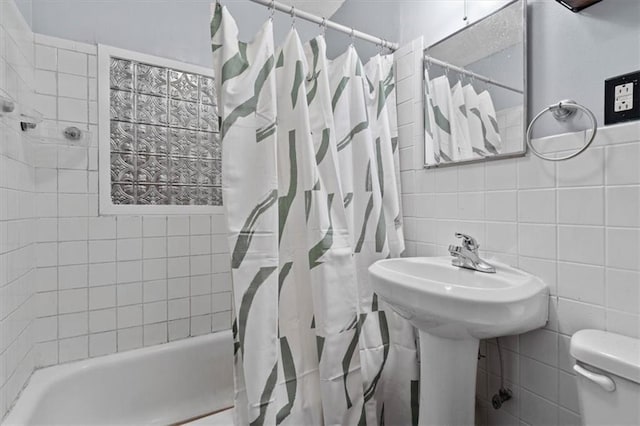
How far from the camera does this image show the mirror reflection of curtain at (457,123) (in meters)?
1.20

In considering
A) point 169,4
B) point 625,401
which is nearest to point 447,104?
point 625,401

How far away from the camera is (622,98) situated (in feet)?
2.84

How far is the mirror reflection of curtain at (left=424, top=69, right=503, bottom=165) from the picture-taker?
120cm

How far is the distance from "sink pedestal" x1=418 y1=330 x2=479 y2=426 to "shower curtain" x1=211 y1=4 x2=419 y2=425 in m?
0.30

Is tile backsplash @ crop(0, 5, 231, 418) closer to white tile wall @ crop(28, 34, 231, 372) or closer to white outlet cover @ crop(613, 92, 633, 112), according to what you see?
white tile wall @ crop(28, 34, 231, 372)

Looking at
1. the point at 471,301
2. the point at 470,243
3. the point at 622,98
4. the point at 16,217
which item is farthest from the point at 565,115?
the point at 16,217

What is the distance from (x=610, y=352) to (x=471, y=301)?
32 centimetres

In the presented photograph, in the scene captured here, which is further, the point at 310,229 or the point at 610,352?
the point at 310,229

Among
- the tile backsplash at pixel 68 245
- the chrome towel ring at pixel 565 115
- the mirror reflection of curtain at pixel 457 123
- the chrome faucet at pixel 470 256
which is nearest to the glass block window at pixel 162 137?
the tile backsplash at pixel 68 245

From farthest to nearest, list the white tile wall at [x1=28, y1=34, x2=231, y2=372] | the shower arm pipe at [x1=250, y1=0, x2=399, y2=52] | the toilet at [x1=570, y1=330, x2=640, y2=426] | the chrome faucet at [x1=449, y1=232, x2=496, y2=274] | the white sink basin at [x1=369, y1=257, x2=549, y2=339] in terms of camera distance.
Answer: the white tile wall at [x1=28, y1=34, x2=231, y2=372] → the shower arm pipe at [x1=250, y1=0, x2=399, y2=52] → the chrome faucet at [x1=449, y1=232, x2=496, y2=274] → the white sink basin at [x1=369, y1=257, x2=549, y2=339] → the toilet at [x1=570, y1=330, x2=640, y2=426]

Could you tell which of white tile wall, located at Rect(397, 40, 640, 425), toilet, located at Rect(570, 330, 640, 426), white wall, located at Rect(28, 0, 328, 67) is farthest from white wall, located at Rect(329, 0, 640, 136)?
white wall, located at Rect(28, 0, 328, 67)

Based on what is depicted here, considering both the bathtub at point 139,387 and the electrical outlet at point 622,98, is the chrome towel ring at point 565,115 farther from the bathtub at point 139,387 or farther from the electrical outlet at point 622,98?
the bathtub at point 139,387

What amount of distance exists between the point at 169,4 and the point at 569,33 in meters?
1.82

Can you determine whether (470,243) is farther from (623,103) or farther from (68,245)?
(68,245)
